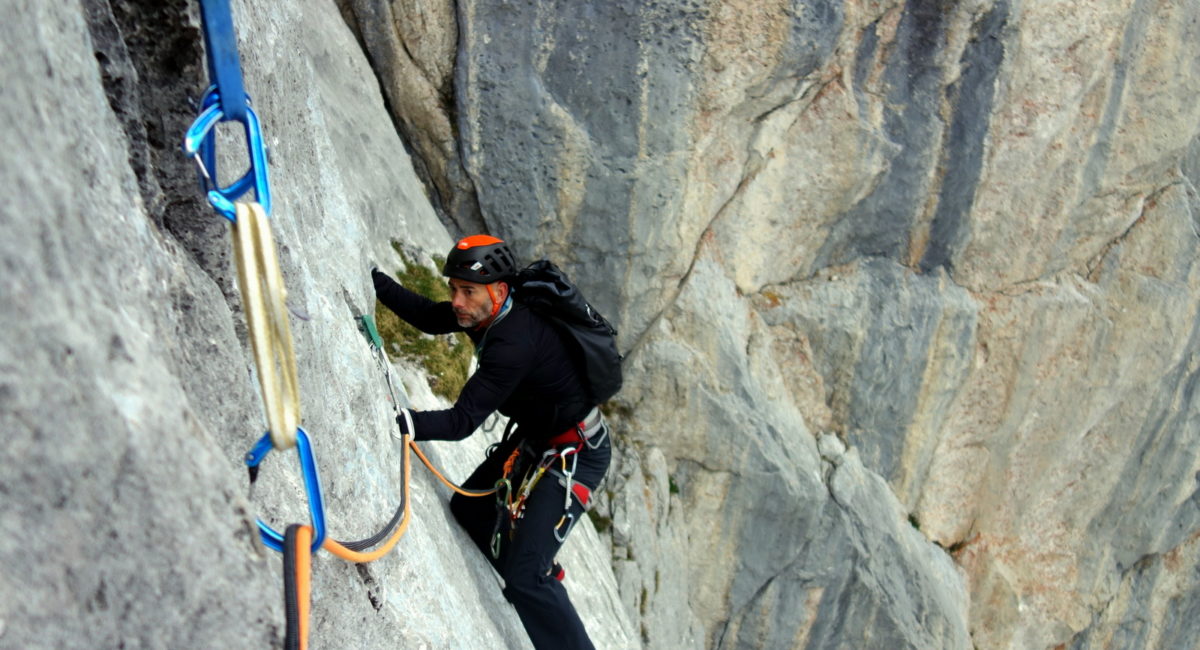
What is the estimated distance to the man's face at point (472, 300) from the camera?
5.52 metres

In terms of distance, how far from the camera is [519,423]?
21.0ft

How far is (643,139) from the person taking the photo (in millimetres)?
10359

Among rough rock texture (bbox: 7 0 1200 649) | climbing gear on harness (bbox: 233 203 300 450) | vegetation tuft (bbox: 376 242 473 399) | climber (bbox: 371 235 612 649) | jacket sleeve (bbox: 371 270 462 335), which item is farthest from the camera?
rough rock texture (bbox: 7 0 1200 649)


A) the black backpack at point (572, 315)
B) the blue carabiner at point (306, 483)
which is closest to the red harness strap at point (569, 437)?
the black backpack at point (572, 315)

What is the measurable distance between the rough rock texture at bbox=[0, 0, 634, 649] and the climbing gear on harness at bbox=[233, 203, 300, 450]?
6.8 inches

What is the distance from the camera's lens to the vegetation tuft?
8.17 metres

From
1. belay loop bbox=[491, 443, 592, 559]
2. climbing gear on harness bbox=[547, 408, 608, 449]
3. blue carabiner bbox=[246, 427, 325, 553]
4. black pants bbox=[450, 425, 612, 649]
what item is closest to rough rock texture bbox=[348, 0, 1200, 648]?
climbing gear on harness bbox=[547, 408, 608, 449]

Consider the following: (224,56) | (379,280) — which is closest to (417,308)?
(379,280)

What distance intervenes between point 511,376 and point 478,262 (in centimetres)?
74

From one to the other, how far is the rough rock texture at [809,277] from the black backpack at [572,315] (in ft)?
3.58

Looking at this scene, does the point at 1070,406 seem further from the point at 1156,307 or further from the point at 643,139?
the point at 643,139

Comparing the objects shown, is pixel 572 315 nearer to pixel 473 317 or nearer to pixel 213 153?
pixel 473 317

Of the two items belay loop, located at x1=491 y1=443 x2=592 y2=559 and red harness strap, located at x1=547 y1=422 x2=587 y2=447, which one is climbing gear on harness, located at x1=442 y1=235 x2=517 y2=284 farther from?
belay loop, located at x1=491 y1=443 x2=592 y2=559

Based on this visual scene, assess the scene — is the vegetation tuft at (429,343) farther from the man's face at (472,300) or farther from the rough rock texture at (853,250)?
the man's face at (472,300)
